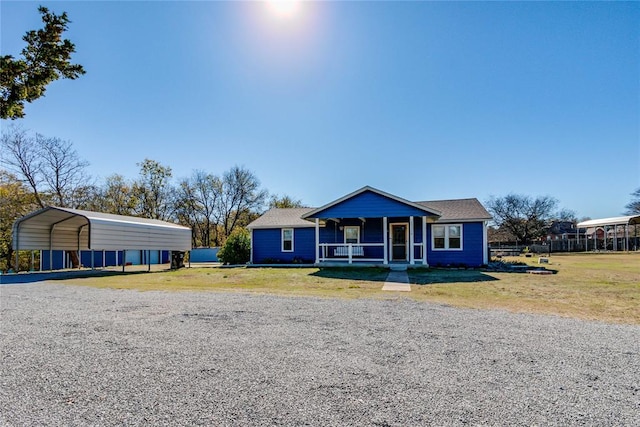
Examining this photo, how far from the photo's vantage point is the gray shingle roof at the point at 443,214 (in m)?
19.5

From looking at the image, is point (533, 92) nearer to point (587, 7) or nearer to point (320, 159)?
point (587, 7)

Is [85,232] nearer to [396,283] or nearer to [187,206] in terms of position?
[187,206]

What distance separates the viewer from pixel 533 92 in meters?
15.8

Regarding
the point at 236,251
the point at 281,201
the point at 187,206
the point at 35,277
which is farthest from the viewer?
the point at 281,201

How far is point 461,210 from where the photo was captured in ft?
67.1

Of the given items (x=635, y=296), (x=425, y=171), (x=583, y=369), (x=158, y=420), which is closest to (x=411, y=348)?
(x=583, y=369)

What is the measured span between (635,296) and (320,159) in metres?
19.3

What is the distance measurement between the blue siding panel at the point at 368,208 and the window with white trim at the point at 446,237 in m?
2.96

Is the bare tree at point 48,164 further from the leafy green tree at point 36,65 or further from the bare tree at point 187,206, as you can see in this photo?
the leafy green tree at point 36,65

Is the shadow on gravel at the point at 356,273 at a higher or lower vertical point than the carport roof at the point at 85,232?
lower

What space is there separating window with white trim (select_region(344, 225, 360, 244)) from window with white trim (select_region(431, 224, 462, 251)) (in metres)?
4.02

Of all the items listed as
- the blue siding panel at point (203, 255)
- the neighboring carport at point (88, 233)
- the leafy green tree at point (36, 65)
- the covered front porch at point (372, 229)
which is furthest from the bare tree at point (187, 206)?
the leafy green tree at point (36, 65)

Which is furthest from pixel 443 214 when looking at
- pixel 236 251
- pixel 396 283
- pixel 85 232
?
pixel 85 232

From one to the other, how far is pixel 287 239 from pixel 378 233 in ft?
18.1
